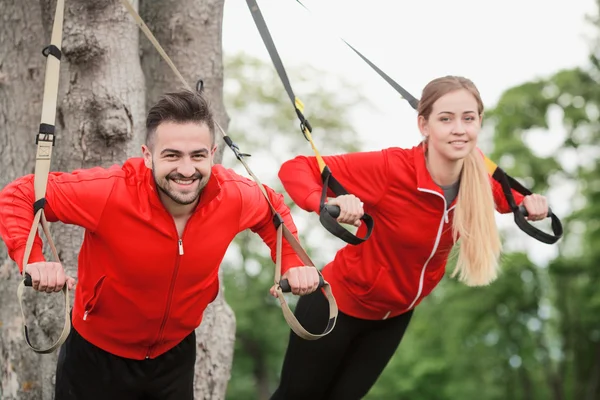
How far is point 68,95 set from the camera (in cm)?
467

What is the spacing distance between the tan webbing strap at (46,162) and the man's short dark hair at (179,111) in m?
0.41

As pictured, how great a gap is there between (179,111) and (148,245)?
55 cm

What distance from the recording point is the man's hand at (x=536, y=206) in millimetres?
3975

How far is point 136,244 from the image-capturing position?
3195mm

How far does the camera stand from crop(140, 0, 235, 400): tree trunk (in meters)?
4.96

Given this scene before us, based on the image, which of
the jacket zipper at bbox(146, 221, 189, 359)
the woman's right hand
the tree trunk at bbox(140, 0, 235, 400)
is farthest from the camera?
the tree trunk at bbox(140, 0, 235, 400)

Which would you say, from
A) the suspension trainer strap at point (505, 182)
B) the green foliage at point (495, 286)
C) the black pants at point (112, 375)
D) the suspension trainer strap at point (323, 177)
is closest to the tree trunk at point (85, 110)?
the suspension trainer strap at point (323, 177)

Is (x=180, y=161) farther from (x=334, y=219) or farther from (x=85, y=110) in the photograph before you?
(x=85, y=110)

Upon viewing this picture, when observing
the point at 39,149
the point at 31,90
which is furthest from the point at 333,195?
the point at 31,90

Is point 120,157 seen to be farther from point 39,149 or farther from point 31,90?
point 39,149

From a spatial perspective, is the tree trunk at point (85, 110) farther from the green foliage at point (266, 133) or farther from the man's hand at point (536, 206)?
the green foliage at point (266, 133)

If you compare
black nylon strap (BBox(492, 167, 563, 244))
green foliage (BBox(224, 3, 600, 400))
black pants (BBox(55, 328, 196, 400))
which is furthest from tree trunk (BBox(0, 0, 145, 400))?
green foliage (BBox(224, 3, 600, 400))

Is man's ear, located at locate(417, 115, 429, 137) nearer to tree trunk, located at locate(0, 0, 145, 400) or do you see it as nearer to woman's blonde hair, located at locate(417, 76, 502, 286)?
woman's blonde hair, located at locate(417, 76, 502, 286)

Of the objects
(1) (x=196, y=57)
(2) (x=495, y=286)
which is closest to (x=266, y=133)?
(2) (x=495, y=286)
